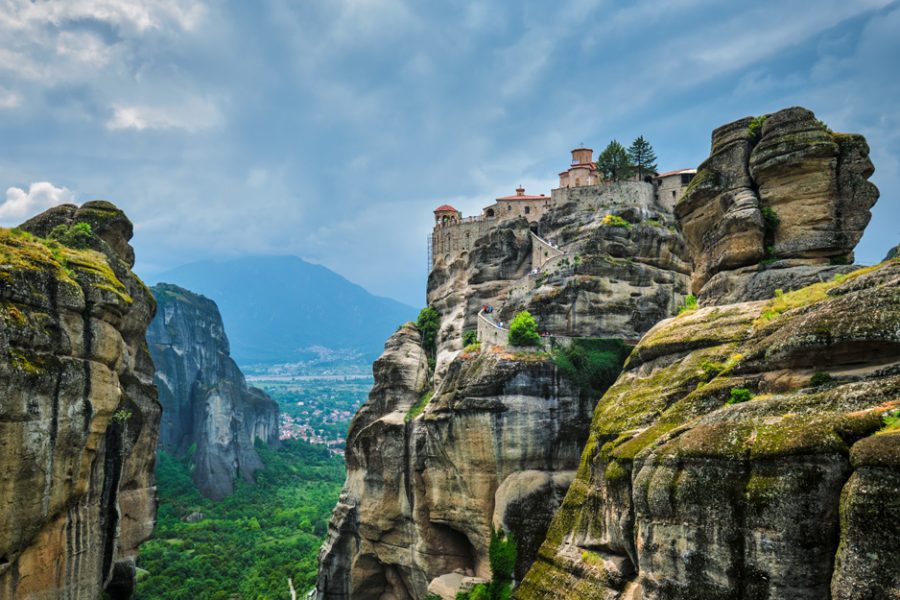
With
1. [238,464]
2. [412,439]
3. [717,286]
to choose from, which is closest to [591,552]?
[717,286]

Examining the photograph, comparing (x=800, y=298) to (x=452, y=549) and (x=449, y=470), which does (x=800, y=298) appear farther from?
(x=452, y=549)

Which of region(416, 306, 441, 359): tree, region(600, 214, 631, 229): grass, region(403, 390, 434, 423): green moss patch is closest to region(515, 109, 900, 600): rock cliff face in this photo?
region(600, 214, 631, 229): grass

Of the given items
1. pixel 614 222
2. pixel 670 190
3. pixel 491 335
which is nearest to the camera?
pixel 491 335

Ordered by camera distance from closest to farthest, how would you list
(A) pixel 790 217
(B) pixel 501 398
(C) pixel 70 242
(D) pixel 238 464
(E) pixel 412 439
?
(A) pixel 790 217 → (C) pixel 70 242 → (B) pixel 501 398 → (E) pixel 412 439 → (D) pixel 238 464

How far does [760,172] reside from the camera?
33656 millimetres

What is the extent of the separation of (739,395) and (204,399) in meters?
112

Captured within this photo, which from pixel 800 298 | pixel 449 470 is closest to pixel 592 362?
pixel 449 470

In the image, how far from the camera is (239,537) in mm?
83750

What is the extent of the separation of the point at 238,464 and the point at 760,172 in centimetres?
10388

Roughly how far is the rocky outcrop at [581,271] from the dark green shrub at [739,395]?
2503cm

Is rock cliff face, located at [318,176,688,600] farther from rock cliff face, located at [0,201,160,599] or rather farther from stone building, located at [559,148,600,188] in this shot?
rock cliff face, located at [0,201,160,599]

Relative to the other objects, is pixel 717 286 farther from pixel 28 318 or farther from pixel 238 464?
pixel 238 464

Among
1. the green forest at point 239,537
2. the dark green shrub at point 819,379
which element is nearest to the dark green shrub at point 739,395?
the dark green shrub at point 819,379

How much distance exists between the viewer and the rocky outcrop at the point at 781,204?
3117 centimetres
